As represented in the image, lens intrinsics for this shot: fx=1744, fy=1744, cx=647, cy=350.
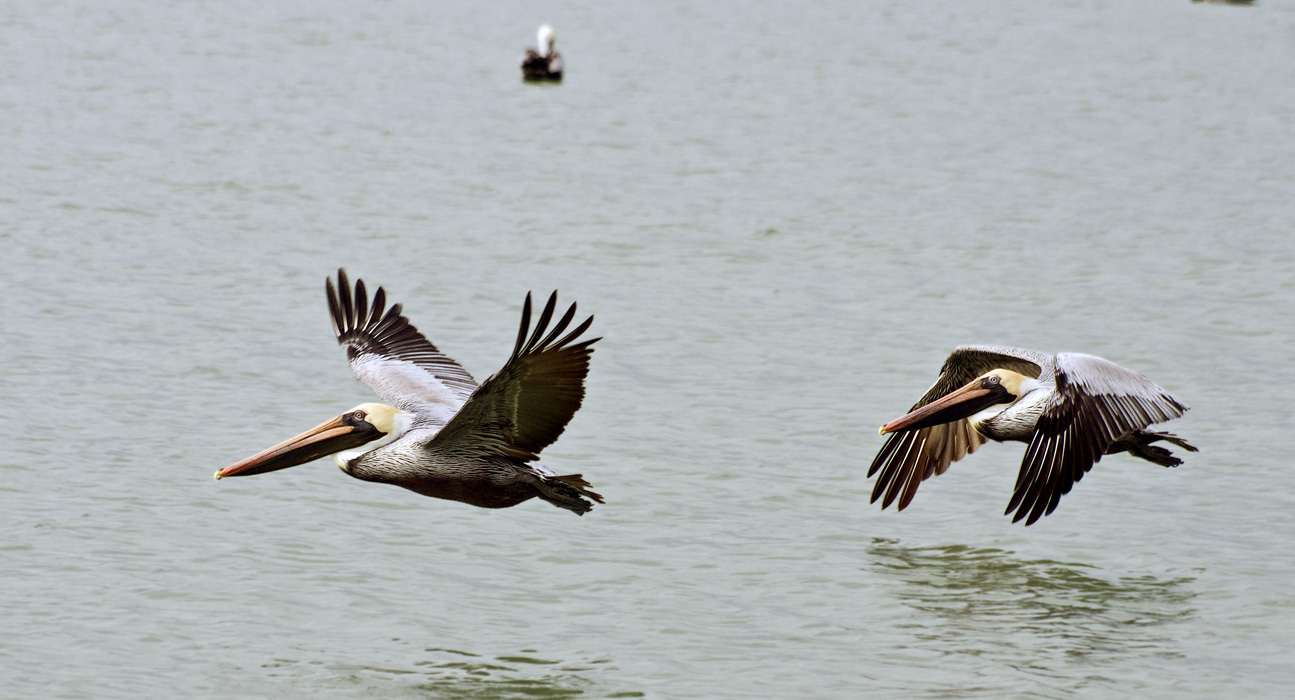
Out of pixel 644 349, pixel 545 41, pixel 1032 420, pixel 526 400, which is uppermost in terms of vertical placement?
pixel 545 41

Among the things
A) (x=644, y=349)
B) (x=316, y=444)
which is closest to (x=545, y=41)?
(x=644, y=349)

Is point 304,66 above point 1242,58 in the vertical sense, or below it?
below

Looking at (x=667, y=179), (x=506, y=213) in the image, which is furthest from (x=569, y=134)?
(x=506, y=213)

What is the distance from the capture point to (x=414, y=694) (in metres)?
6.29

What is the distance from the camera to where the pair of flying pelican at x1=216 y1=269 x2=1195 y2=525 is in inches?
253

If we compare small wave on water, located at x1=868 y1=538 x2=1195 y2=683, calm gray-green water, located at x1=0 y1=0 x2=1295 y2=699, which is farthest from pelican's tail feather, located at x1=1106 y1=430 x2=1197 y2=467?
small wave on water, located at x1=868 y1=538 x2=1195 y2=683

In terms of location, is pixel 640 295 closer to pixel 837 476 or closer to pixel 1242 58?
pixel 837 476

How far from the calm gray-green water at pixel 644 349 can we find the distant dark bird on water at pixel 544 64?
1.17ft

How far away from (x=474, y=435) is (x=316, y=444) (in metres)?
0.83

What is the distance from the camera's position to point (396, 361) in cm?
797

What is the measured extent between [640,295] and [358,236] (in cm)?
282

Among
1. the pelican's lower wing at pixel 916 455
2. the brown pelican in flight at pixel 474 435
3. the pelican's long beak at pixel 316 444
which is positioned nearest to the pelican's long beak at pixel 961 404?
the pelican's lower wing at pixel 916 455

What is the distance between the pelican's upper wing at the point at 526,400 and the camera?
610cm

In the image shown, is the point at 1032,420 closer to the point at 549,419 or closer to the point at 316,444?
the point at 549,419
